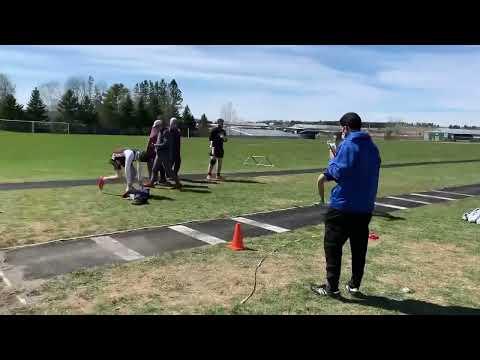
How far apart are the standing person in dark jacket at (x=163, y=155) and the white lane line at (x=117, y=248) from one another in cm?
603

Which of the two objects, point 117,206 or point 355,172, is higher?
point 355,172

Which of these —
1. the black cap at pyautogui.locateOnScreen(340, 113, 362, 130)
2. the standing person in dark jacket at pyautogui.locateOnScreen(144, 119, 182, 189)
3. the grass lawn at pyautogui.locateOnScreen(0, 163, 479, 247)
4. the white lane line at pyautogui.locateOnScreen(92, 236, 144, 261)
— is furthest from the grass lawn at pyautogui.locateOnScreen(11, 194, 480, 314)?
the standing person in dark jacket at pyautogui.locateOnScreen(144, 119, 182, 189)

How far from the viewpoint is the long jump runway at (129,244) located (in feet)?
19.3

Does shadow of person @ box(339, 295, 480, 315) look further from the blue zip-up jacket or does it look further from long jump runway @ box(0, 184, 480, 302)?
long jump runway @ box(0, 184, 480, 302)

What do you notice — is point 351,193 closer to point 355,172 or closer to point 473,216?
point 355,172

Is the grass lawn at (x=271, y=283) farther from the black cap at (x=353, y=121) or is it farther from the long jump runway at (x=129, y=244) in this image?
the black cap at (x=353, y=121)

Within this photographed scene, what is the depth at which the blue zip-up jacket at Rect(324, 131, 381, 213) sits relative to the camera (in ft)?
15.7

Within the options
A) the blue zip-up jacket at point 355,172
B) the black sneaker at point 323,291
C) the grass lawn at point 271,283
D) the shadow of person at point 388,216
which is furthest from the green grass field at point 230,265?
the blue zip-up jacket at point 355,172

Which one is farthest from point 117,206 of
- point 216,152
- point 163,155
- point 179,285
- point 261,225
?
point 216,152

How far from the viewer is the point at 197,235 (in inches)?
311

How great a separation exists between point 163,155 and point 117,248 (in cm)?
671
